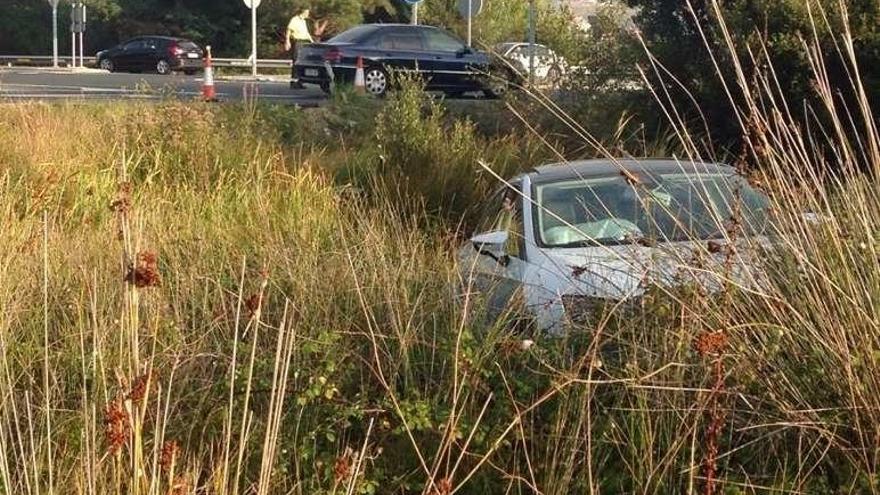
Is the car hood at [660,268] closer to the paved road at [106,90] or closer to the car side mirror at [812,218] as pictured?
the car side mirror at [812,218]

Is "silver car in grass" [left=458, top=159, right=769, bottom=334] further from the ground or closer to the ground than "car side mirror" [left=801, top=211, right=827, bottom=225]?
closer to the ground

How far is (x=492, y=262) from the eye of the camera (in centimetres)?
590

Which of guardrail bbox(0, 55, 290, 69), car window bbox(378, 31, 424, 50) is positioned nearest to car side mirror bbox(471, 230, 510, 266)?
car window bbox(378, 31, 424, 50)

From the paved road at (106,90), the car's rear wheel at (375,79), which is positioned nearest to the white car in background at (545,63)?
the paved road at (106,90)

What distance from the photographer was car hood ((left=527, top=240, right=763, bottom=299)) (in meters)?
4.05

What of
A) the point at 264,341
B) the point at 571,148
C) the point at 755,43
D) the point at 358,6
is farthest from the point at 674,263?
the point at 358,6

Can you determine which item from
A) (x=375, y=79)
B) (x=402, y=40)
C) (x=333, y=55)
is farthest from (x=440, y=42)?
(x=333, y=55)

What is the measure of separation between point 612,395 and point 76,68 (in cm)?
3800

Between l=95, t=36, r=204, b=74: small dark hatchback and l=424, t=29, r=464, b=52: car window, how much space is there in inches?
641

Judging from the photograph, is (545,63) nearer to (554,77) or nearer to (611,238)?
(554,77)

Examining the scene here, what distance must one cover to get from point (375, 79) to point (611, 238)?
17.7 metres

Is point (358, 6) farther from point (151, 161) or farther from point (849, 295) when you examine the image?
point (849, 295)

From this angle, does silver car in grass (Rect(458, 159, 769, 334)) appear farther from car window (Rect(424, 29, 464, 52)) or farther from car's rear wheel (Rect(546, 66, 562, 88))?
car window (Rect(424, 29, 464, 52))

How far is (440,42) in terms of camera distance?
78.4ft
